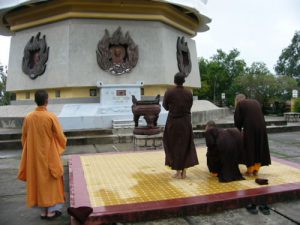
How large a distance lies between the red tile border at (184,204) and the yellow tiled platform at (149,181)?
15 centimetres

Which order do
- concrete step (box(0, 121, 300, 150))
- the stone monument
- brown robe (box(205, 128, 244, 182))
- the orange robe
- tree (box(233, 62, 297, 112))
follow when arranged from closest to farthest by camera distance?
the orange robe → brown robe (box(205, 128, 244, 182)) → concrete step (box(0, 121, 300, 150)) → the stone monument → tree (box(233, 62, 297, 112))

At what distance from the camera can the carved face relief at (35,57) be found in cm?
1427

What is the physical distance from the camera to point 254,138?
18.3 feet

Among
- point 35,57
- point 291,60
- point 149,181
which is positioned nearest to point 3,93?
point 35,57

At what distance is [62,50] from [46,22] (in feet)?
5.69

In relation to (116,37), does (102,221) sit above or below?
below

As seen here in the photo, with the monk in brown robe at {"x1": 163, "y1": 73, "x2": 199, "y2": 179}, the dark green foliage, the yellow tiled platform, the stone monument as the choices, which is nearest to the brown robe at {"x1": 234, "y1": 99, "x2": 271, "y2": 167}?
the yellow tiled platform

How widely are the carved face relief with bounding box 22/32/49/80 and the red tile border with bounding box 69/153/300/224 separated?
10.3 metres

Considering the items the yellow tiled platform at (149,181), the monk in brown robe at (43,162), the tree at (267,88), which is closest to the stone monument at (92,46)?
the yellow tiled platform at (149,181)

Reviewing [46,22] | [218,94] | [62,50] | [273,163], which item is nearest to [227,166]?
[273,163]

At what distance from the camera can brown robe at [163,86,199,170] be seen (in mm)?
5484

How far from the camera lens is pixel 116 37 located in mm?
13750

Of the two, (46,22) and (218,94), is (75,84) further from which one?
(218,94)

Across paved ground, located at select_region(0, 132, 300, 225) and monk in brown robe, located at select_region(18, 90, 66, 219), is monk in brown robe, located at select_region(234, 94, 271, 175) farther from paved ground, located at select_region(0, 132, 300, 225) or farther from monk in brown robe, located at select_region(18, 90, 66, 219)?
monk in brown robe, located at select_region(18, 90, 66, 219)
